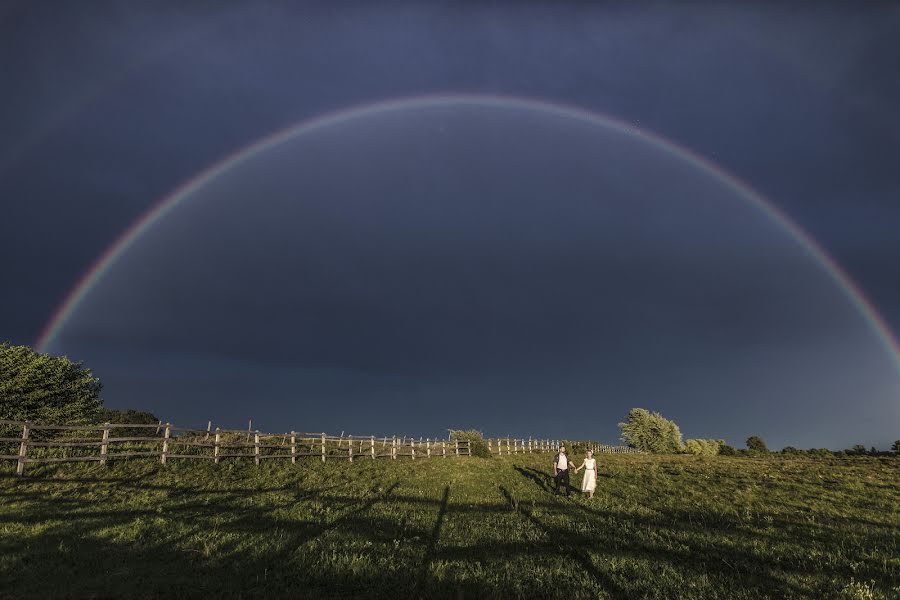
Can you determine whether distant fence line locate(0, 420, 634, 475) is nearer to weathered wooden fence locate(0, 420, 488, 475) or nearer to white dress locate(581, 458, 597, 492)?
weathered wooden fence locate(0, 420, 488, 475)

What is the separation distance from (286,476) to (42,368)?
39373 mm

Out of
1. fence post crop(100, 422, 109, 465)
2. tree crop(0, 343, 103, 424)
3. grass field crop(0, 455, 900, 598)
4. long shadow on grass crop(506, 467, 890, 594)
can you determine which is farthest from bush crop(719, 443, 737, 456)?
tree crop(0, 343, 103, 424)

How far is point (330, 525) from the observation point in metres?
12.2

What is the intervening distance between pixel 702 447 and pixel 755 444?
1042cm

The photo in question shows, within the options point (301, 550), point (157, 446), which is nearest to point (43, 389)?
point (157, 446)

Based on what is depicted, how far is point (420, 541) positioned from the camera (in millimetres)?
10641

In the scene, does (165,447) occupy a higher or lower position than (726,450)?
higher

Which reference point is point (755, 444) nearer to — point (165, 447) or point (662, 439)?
point (662, 439)

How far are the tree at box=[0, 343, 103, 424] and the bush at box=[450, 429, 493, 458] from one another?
39.1 metres

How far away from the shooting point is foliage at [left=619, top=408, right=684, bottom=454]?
303ft

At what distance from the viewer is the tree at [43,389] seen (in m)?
44.4

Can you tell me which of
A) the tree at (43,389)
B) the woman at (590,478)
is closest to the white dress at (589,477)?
the woman at (590,478)

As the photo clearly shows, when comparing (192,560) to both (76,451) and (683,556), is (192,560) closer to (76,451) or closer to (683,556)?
(683,556)

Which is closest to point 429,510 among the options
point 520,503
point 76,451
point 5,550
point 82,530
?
point 520,503
